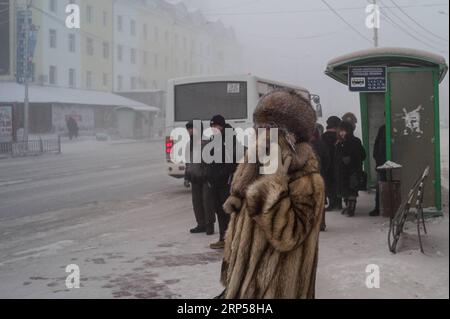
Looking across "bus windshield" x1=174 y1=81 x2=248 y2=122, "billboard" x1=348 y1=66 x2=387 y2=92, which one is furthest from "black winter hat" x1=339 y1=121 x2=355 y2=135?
"bus windshield" x1=174 y1=81 x2=248 y2=122

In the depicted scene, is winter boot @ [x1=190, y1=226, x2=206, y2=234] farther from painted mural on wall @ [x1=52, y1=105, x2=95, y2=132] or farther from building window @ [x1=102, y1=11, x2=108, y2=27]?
building window @ [x1=102, y1=11, x2=108, y2=27]

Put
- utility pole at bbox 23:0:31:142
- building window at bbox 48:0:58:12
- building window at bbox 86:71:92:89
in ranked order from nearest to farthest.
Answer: utility pole at bbox 23:0:31:142 < building window at bbox 48:0:58:12 < building window at bbox 86:71:92:89

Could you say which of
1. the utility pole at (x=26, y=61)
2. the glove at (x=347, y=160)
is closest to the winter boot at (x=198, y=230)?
the glove at (x=347, y=160)

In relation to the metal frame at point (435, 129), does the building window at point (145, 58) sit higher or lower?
higher

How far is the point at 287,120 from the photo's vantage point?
2611mm

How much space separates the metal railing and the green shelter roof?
25.5ft

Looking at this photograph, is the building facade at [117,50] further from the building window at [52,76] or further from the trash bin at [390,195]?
the trash bin at [390,195]

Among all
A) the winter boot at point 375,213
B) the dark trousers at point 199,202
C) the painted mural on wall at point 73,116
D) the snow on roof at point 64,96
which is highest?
the snow on roof at point 64,96

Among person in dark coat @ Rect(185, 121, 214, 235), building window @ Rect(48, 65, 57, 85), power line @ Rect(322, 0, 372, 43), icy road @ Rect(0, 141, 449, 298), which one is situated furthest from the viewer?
building window @ Rect(48, 65, 57, 85)

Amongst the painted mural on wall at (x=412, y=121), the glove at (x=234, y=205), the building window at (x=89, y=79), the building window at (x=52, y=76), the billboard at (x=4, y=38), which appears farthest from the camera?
the building window at (x=89, y=79)

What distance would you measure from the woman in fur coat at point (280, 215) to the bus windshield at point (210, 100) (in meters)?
9.39

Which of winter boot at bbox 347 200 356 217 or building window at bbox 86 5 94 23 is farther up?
building window at bbox 86 5 94 23

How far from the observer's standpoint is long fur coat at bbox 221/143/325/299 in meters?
2.46

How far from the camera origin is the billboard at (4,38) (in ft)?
47.4
